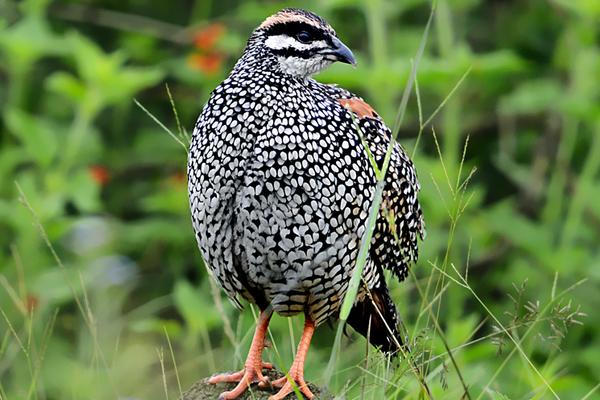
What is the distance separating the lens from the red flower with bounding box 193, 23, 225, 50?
795 cm

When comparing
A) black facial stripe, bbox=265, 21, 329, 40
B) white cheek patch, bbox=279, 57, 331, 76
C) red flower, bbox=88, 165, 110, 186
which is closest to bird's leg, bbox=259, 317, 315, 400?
white cheek patch, bbox=279, 57, 331, 76

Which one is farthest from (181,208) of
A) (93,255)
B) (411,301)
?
(411,301)

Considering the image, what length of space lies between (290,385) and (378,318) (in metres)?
0.55

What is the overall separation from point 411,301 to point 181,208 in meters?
1.52

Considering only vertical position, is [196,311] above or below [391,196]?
below

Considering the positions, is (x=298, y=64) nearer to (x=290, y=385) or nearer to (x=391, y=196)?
(x=391, y=196)

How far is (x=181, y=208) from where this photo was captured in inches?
313

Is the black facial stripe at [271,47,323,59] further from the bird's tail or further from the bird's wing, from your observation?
the bird's tail

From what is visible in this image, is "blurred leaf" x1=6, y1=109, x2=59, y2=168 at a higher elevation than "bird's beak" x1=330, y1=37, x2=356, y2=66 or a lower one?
lower

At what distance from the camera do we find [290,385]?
13.8 feet

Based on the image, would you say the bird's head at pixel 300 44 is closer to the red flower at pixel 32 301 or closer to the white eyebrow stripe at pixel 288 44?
the white eyebrow stripe at pixel 288 44

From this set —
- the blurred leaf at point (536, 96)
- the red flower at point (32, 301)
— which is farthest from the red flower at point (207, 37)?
the red flower at point (32, 301)

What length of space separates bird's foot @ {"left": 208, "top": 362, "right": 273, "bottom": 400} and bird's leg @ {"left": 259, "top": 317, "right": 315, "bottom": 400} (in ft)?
0.13

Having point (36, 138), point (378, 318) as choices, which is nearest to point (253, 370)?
point (378, 318)
